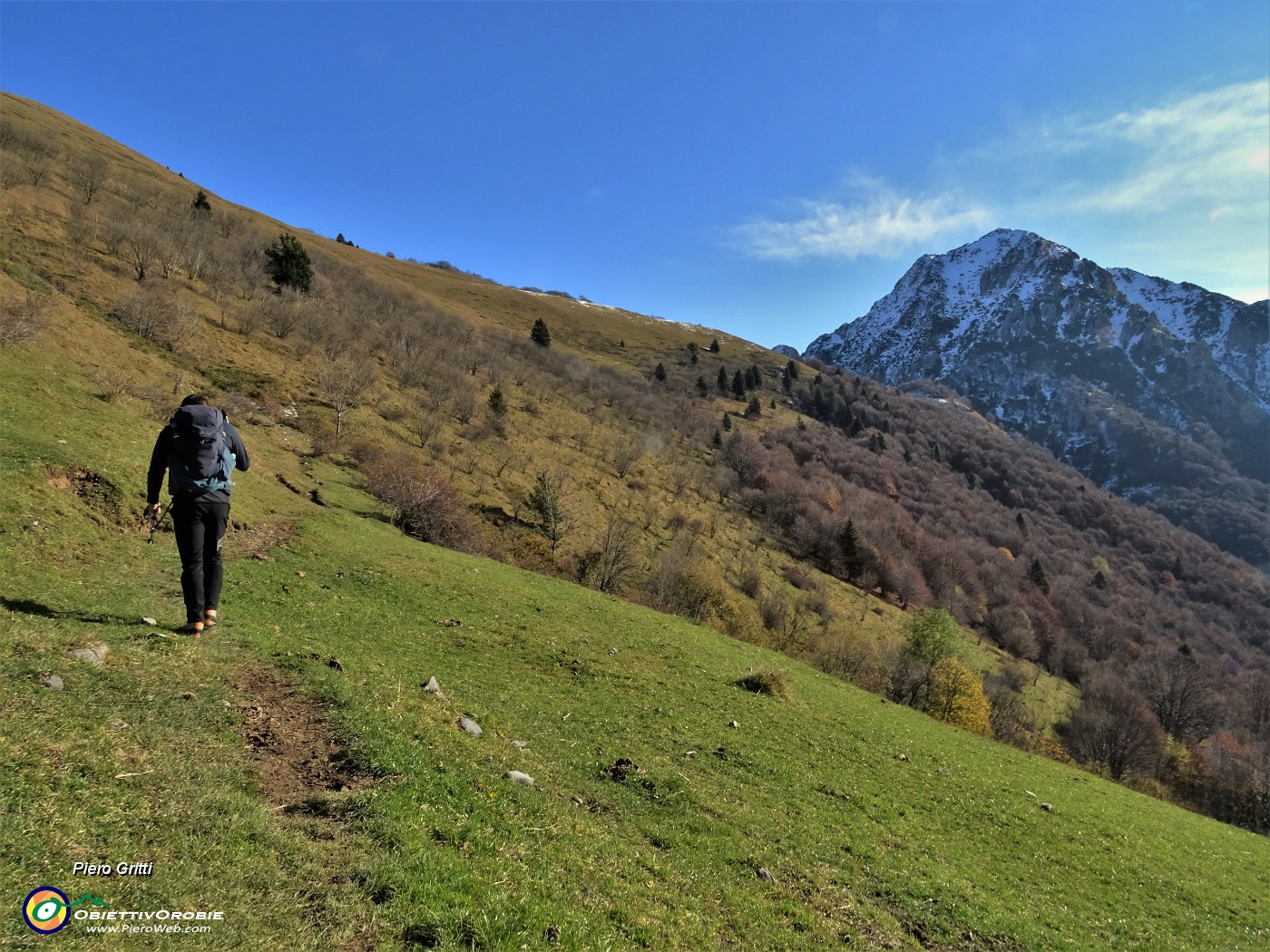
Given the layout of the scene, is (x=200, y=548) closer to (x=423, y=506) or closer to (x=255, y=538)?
(x=255, y=538)

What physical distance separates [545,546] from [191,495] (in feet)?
116

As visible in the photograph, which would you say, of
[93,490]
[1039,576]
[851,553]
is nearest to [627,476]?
[851,553]

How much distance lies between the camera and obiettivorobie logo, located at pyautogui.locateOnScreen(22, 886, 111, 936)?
3502 mm

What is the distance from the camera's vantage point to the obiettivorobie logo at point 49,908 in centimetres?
350

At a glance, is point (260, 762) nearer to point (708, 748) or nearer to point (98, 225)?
point (708, 748)

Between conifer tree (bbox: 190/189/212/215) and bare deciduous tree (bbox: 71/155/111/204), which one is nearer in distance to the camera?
bare deciduous tree (bbox: 71/155/111/204)

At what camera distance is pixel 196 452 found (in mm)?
8594

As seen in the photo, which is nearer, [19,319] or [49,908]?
[49,908]

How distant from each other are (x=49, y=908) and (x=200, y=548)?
6.23 meters

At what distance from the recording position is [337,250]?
140 metres

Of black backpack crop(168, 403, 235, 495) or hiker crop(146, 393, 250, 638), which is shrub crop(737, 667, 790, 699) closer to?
hiker crop(146, 393, 250, 638)

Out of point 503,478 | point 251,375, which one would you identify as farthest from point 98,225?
point 503,478

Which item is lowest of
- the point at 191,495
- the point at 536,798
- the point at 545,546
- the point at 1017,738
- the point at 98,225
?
the point at 1017,738

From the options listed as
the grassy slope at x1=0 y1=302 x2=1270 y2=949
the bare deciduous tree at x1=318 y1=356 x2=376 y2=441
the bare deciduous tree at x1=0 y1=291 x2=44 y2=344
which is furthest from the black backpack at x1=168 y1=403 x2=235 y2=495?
the bare deciduous tree at x1=318 y1=356 x2=376 y2=441
